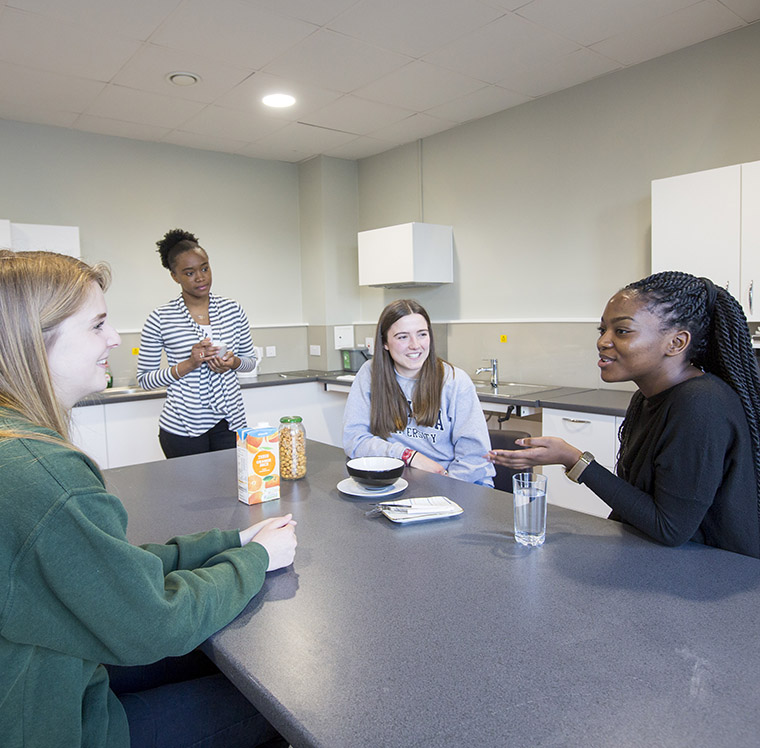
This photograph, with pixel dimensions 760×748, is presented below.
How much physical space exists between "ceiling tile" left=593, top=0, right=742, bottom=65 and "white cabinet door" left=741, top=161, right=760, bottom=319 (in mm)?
680

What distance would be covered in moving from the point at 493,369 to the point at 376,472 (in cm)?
236

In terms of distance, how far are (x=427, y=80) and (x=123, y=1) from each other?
1509 mm

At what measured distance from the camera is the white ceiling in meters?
2.40

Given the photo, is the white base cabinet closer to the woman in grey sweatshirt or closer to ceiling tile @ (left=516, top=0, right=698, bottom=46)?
the woman in grey sweatshirt

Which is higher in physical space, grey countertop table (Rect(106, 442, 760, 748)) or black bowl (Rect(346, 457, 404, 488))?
black bowl (Rect(346, 457, 404, 488))

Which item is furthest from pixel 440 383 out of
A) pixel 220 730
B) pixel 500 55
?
pixel 500 55

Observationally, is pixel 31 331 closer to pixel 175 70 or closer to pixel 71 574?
pixel 71 574

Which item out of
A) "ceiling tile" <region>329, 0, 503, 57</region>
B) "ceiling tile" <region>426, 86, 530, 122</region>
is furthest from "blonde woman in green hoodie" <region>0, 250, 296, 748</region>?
"ceiling tile" <region>426, 86, 530, 122</region>

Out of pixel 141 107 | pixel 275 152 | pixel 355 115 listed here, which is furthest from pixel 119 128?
pixel 355 115

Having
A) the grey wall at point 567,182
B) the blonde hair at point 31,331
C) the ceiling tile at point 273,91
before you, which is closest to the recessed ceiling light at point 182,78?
the ceiling tile at point 273,91

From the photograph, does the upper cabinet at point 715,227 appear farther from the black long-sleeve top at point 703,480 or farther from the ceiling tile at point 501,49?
the black long-sleeve top at point 703,480

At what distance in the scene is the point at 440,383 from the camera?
6.31 feet

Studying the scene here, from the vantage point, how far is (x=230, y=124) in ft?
12.3

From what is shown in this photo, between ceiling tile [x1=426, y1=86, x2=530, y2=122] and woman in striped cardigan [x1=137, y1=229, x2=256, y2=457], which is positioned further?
ceiling tile [x1=426, y1=86, x2=530, y2=122]
